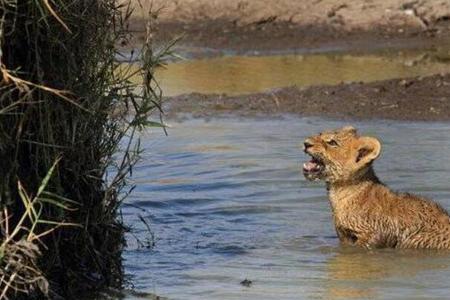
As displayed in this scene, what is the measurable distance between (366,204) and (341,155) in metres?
0.41

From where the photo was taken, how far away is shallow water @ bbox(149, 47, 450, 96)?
18156 mm

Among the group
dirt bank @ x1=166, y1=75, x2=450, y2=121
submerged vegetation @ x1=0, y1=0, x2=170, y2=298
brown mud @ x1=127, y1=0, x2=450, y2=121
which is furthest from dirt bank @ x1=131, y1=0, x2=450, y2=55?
submerged vegetation @ x1=0, y1=0, x2=170, y2=298

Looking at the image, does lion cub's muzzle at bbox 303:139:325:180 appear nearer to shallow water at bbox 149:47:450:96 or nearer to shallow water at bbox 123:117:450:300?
shallow water at bbox 123:117:450:300

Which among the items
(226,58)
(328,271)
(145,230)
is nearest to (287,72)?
(226,58)

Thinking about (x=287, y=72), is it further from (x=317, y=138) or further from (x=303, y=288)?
(x=303, y=288)

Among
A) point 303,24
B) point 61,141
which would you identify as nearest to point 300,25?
point 303,24

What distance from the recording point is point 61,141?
8109mm

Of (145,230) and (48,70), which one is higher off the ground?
(48,70)

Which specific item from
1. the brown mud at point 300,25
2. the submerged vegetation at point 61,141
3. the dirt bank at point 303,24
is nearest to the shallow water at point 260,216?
the submerged vegetation at point 61,141

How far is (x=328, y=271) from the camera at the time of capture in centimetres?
927

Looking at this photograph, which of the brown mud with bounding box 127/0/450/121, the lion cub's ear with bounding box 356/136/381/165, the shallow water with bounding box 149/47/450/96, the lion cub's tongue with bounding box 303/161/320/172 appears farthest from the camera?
the brown mud with bounding box 127/0/450/121

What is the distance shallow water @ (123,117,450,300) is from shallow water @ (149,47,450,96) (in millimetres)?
2491

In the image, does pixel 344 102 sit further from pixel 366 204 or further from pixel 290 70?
pixel 366 204

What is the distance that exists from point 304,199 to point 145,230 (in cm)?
177
